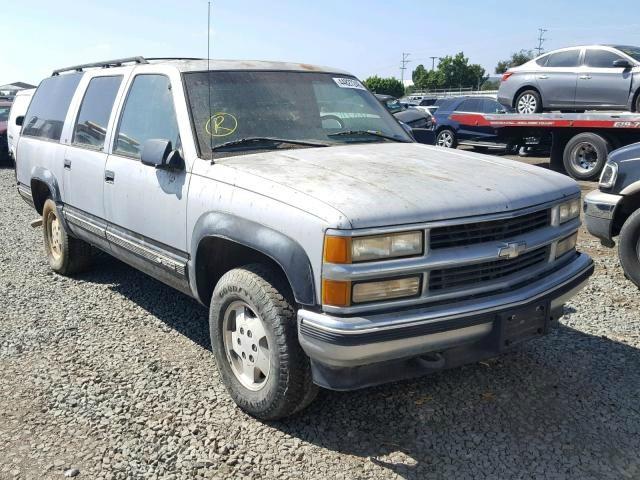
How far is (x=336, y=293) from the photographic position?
268 centimetres

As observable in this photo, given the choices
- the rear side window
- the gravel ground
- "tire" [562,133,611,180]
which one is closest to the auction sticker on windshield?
the gravel ground

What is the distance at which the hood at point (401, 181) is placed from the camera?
2770mm

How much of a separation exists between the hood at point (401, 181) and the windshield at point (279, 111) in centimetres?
21

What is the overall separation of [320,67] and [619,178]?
2.84 m

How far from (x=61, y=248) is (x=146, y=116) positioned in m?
2.18

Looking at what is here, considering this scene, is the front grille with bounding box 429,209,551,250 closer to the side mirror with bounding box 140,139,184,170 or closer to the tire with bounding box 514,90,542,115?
the side mirror with bounding box 140,139,184,170

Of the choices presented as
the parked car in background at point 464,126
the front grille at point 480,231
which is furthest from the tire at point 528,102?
the front grille at point 480,231

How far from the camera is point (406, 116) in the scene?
5.30 meters

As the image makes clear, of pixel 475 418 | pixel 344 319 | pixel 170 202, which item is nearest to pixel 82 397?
pixel 170 202

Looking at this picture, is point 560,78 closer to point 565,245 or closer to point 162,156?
point 565,245

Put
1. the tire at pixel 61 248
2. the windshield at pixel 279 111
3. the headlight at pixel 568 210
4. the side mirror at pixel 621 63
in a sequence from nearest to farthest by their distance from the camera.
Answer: the headlight at pixel 568 210 → the windshield at pixel 279 111 → the tire at pixel 61 248 → the side mirror at pixel 621 63

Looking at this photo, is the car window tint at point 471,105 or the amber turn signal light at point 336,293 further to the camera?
the car window tint at point 471,105

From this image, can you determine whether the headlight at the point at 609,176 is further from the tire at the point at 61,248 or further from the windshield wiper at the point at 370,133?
the tire at the point at 61,248

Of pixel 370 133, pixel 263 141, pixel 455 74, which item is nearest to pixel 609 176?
pixel 370 133
